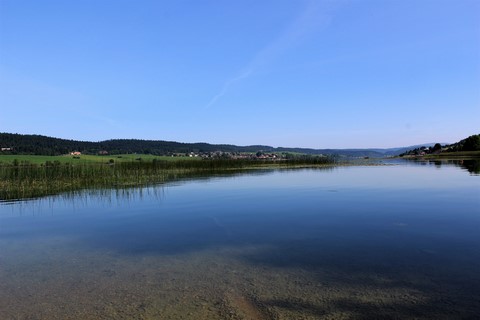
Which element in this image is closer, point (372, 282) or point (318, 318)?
point (318, 318)

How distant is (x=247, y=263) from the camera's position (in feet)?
26.1

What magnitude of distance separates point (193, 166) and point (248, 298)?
48.0m

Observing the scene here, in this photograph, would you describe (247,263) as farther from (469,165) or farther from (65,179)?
(469,165)

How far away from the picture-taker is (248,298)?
601 cm

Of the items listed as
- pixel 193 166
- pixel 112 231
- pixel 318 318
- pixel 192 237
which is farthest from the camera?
pixel 193 166

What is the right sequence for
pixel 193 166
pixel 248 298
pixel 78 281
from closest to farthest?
pixel 248 298 < pixel 78 281 < pixel 193 166

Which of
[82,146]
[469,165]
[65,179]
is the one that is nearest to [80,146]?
[82,146]

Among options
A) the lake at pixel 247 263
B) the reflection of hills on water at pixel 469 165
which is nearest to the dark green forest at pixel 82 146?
the reflection of hills on water at pixel 469 165

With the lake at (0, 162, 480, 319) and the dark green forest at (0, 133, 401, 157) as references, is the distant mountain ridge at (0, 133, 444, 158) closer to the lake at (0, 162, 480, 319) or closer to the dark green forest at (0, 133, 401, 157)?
the dark green forest at (0, 133, 401, 157)

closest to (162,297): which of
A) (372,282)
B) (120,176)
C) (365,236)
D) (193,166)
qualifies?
(372,282)

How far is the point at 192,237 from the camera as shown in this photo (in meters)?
10.6

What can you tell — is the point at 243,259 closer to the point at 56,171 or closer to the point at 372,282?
the point at 372,282

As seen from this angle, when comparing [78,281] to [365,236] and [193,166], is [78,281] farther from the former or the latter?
[193,166]

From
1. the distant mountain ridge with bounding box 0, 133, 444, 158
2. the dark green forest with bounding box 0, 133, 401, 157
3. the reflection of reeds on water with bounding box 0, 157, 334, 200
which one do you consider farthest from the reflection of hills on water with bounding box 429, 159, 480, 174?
the distant mountain ridge with bounding box 0, 133, 444, 158
